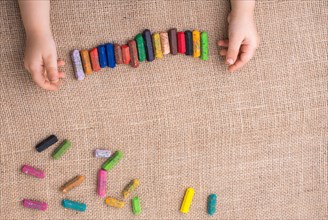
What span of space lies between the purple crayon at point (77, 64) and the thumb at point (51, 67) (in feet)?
0.15

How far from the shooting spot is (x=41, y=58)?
0.94 m

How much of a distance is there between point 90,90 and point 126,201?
0.85ft

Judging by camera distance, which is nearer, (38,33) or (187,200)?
(38,33)

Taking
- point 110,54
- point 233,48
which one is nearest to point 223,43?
point 233,48

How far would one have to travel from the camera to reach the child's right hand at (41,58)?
36.9 inches

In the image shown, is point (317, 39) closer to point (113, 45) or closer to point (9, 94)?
point (113, 45)

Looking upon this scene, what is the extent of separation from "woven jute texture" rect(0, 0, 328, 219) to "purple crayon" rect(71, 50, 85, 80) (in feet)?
0.05

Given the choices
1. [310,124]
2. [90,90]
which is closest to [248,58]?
[310,124]

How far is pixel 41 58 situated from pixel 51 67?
1.0 inches

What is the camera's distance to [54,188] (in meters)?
1.02

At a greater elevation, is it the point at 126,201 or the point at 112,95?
the point at 112,95

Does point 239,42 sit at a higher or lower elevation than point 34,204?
higher

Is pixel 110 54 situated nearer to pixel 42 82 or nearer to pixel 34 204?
pixel 42 82

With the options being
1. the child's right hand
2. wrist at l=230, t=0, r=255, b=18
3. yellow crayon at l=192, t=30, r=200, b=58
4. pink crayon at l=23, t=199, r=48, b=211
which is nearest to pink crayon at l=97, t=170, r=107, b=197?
pink crayon at l=23, t=199, r=48, b=211
